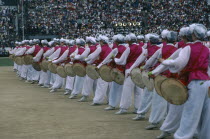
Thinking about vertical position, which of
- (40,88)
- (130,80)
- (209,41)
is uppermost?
(209,41)

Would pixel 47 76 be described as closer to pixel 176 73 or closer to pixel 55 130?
pixel 55 130

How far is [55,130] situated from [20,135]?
80cm

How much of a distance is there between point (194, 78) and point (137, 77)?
3.69 meters

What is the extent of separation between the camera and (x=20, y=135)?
914cm

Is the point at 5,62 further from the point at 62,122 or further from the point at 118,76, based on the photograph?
the point at 62,122

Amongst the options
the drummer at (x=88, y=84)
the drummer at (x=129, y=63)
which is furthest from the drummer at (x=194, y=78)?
the drummer at (x=88, y=84)

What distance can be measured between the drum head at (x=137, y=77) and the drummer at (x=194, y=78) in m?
3.42

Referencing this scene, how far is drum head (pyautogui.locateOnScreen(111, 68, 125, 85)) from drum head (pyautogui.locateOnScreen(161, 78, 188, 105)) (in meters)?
4.18

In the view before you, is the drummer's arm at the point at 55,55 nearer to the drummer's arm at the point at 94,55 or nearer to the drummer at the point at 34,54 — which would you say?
the drummer at the point at 34,54

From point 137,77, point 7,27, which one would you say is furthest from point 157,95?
point 7,27

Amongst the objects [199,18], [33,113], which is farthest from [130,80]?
[199,18]

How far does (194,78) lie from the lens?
7668mm

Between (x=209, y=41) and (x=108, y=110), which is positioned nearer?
(x=108, y=110)

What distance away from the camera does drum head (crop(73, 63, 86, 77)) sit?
15496mm
